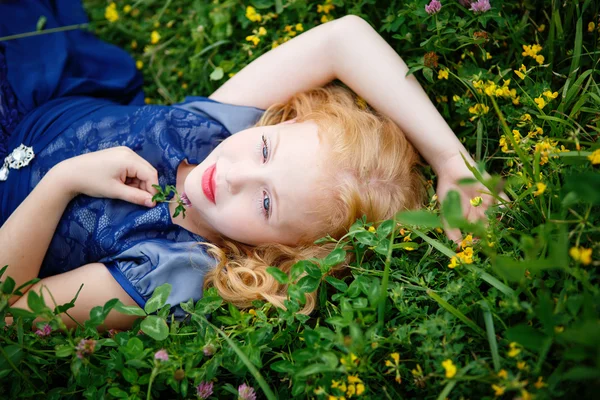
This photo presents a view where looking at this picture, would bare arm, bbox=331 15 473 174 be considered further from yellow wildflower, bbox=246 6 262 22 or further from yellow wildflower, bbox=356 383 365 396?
yellow wildflower, bbox=356 383 365 396

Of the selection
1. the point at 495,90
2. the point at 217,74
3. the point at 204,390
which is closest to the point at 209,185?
the point at 204,390

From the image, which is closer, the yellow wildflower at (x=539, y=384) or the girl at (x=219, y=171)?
the yellow wildflower at (x=539, y=384)

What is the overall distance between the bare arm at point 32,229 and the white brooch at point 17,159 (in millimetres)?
250

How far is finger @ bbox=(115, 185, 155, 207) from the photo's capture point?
197 centimetres

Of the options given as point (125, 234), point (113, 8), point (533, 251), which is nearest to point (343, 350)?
point (533, 251)

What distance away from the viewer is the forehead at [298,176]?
179 centimetres

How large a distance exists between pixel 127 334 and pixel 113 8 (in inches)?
85.3

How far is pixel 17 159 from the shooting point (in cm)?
218

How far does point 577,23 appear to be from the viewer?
189 cm

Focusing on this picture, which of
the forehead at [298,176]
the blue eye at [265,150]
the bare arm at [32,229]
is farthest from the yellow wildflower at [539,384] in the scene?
the bare arm at [32,229]

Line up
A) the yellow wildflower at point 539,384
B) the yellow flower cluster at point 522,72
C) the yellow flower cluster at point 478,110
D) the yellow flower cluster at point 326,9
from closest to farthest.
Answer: the yellow wildflower at point 539,384 → the yellow flower cluster at point 522,72 → the yellow flower cluster at point 478,110 → the yellow flower cluster at point 326,9

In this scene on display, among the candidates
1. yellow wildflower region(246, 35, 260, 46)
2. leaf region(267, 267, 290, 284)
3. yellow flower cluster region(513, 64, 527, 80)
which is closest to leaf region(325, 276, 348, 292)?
leaf region(267, 267, 290, 284)

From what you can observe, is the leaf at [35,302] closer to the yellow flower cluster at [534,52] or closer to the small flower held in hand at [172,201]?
the small flower held in hand at [172,201]

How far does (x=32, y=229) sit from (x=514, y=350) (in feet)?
5.78
